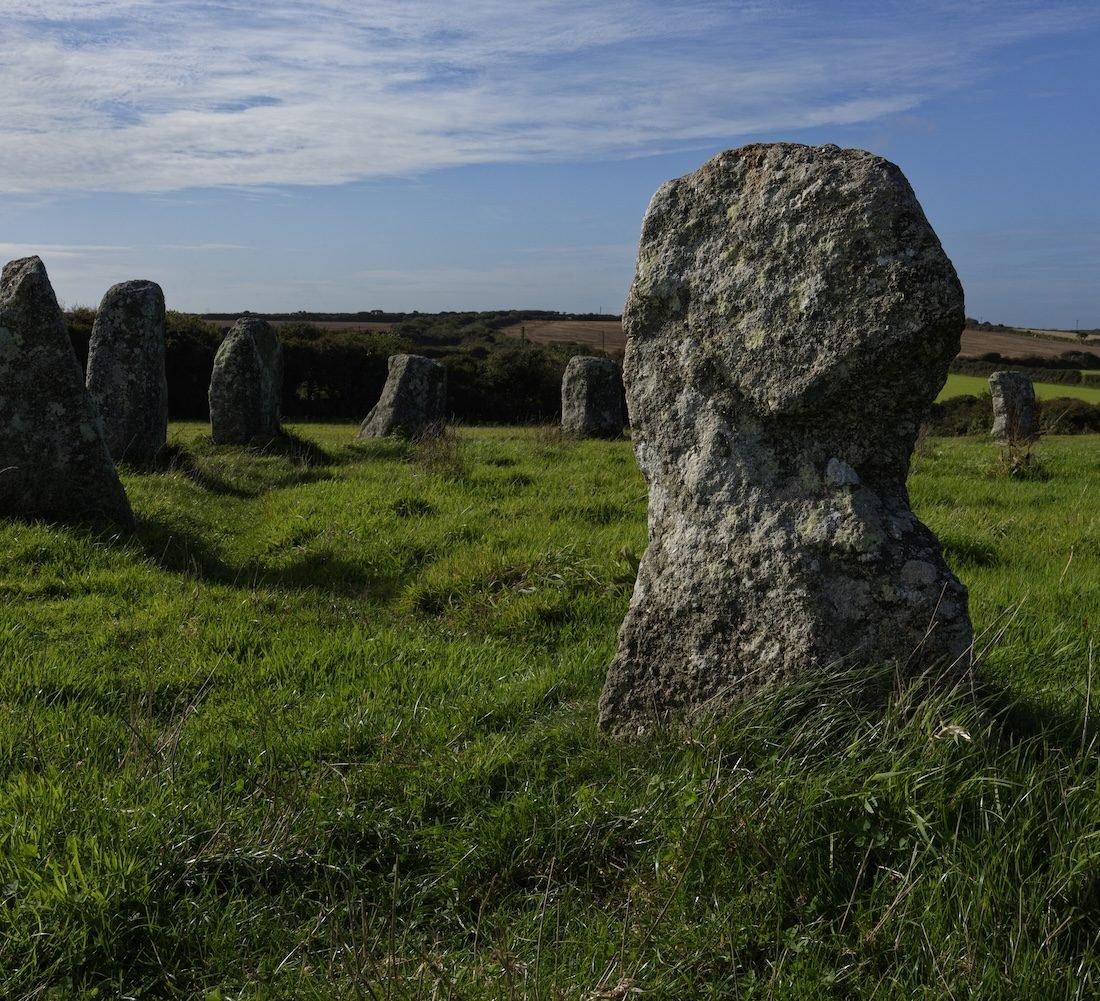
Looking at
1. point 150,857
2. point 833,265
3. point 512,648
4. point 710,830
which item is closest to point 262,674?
point 512,648

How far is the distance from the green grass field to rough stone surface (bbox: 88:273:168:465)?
9.54m

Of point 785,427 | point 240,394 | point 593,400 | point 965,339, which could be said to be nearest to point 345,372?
point 593,400

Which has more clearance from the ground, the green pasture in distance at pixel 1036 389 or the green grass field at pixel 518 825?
the green pasture in distance at pixel 1036 389

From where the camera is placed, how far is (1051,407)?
107ft

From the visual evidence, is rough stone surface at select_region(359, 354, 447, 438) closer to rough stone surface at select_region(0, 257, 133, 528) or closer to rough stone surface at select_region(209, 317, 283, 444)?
rough stone surface at select_region(209, 317, 283, 444)

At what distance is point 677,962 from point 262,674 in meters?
3.36

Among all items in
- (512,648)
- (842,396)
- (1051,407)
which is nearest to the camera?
(842,396)

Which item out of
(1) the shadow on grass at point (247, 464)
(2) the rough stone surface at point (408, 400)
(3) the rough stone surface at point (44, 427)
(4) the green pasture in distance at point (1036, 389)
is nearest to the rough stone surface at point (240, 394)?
(1) the shadow on grass at point (247, 464)

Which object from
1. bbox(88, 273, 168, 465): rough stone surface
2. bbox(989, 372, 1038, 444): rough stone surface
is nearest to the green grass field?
bbox(88, 273, 168, 465): rough stone surface

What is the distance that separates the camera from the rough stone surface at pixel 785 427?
13.9ft

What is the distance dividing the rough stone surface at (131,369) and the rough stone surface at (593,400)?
A: 28.6ft

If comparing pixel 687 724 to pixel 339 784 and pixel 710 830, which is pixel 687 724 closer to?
pixel 710 830

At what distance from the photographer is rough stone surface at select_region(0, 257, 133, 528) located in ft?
33.3

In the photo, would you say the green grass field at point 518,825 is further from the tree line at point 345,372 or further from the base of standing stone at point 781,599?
the tree line at point 345,372
